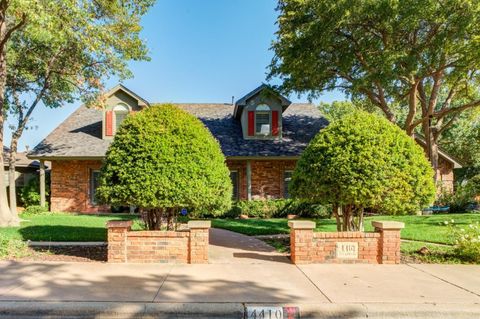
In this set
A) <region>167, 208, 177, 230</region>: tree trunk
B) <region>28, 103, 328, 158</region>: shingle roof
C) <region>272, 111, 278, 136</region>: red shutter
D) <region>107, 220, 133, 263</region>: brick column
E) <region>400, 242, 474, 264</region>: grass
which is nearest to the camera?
<region>107, 220, 133, 263</region>: brick column

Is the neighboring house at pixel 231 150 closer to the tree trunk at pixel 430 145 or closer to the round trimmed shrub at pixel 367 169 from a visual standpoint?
the tree trunk at pixel 430 145

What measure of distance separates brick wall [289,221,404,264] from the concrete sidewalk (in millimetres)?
217

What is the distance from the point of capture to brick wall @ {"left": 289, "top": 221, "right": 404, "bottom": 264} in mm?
6691

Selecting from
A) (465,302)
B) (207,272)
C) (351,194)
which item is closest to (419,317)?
(465,302)

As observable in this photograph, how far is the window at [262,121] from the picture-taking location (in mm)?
18172

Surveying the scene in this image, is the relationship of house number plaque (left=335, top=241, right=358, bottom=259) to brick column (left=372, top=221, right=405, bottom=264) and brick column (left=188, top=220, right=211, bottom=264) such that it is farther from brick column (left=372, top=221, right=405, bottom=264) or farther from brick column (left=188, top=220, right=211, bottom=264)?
brick column (left=188, top=220, right=211, bottom=264)

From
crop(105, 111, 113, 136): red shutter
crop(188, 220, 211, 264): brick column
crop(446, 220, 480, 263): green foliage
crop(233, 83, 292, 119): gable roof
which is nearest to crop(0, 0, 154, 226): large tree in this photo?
crop(105, 111, 113, 136): red shutter

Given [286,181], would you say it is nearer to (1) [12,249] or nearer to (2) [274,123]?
(2) [274,123]

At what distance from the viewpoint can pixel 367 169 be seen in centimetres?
678

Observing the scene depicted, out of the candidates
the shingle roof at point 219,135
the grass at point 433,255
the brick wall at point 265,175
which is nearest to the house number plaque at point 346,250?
the grass at point 433,255

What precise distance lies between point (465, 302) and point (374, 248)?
87.6 inches

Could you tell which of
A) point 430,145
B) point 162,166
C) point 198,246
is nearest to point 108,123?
point 162,166

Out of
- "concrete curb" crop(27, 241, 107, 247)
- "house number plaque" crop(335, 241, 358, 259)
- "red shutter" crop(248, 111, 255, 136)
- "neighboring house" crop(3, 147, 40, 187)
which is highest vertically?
"red shutter" crop(248, 111, 255, 136)

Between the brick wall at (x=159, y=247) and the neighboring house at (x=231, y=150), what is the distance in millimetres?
10106
